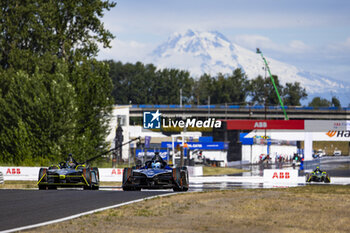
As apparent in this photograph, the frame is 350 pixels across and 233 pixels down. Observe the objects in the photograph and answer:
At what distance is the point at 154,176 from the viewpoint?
2352 centimetres

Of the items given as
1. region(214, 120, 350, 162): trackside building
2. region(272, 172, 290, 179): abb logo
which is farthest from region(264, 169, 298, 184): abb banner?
region(214, 120, 350, 162): trackside building

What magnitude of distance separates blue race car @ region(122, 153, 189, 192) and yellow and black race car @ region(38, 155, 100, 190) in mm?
1724

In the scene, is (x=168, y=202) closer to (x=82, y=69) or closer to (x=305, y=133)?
(x=82, y=69)

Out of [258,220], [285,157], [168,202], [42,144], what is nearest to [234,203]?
[168,202]

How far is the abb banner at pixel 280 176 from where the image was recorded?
135 feet

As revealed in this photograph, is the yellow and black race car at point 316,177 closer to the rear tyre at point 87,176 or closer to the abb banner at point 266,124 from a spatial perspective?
the rear tyre at point 87,176

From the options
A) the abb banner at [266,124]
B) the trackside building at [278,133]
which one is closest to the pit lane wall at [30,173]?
the trackside building at [278,133]

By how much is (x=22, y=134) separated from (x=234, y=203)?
34744 millimetres

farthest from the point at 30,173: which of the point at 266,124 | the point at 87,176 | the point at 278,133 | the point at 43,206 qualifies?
the point at 266,124

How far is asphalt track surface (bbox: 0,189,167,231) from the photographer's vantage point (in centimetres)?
1305

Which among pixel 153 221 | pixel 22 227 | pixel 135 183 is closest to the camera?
pixel 22 227

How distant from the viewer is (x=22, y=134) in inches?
1954

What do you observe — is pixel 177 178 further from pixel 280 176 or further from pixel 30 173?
pixel 30 173

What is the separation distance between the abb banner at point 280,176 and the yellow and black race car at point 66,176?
18.8m
